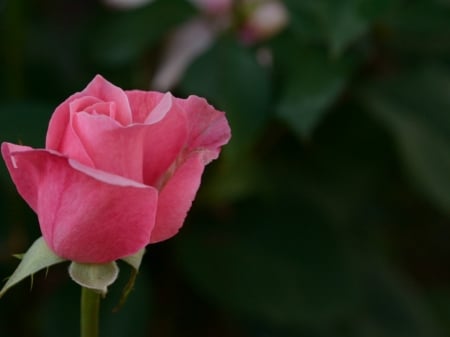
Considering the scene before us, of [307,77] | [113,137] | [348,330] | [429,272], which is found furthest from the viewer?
[429,272]

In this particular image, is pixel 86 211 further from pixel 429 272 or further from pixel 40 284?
pixel 429 272

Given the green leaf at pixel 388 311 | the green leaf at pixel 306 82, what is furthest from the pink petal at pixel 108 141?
the green leaf at pixel 388 311

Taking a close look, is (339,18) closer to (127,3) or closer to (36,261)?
(127,3)

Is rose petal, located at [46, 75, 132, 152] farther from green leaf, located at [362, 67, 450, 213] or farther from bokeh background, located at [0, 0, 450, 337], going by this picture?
green leaf, located at [362, 67, 450, 213]

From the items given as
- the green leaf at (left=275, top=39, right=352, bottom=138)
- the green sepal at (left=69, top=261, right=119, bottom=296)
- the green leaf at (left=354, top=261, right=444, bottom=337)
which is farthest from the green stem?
the green leaf at (left=354, top=261, right=444, bottom=337)

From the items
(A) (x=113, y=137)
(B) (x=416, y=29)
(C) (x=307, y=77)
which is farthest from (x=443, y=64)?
(A) (x=113, y=137)

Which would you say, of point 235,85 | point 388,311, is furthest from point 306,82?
point 388,311
